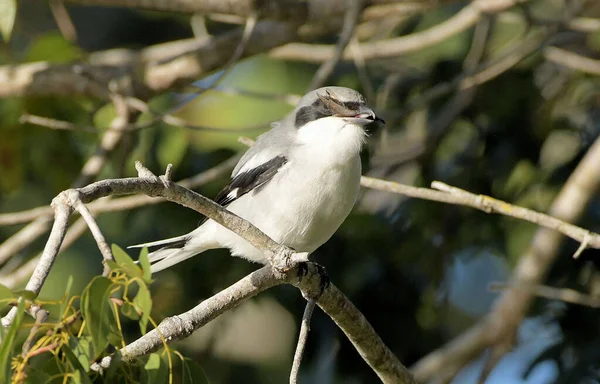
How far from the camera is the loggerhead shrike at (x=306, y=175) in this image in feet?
12.8

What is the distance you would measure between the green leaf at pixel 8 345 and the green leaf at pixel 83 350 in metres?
0.19

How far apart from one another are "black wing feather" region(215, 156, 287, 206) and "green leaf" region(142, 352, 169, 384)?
2031mm

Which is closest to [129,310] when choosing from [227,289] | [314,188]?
[227,289]

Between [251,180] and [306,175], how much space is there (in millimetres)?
436

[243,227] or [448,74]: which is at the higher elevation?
[448,74]

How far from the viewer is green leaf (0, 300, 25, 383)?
1854mm

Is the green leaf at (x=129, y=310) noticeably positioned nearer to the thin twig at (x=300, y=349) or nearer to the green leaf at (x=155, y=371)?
the green leaf at (x=155, y=371)

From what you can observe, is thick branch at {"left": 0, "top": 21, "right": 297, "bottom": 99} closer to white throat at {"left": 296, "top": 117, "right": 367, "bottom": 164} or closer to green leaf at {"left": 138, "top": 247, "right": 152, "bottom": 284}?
white throat at {"left": 296, "top": 117, "right": 367, "bottom": 164}

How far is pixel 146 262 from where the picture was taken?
204cm

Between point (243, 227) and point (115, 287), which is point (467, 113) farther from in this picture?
point (115, 287)

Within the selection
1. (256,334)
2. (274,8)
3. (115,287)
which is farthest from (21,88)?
(115,287)

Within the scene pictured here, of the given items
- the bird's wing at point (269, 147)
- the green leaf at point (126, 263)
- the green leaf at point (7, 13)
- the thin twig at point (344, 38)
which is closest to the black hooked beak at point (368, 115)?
the bird's wing at point (269, 147)

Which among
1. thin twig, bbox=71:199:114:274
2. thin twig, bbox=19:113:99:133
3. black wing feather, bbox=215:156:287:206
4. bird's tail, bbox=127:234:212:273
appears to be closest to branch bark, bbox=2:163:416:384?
thin twig, bbox=71:199:114:274

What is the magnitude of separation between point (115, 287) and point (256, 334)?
Result: 4.92 metres
